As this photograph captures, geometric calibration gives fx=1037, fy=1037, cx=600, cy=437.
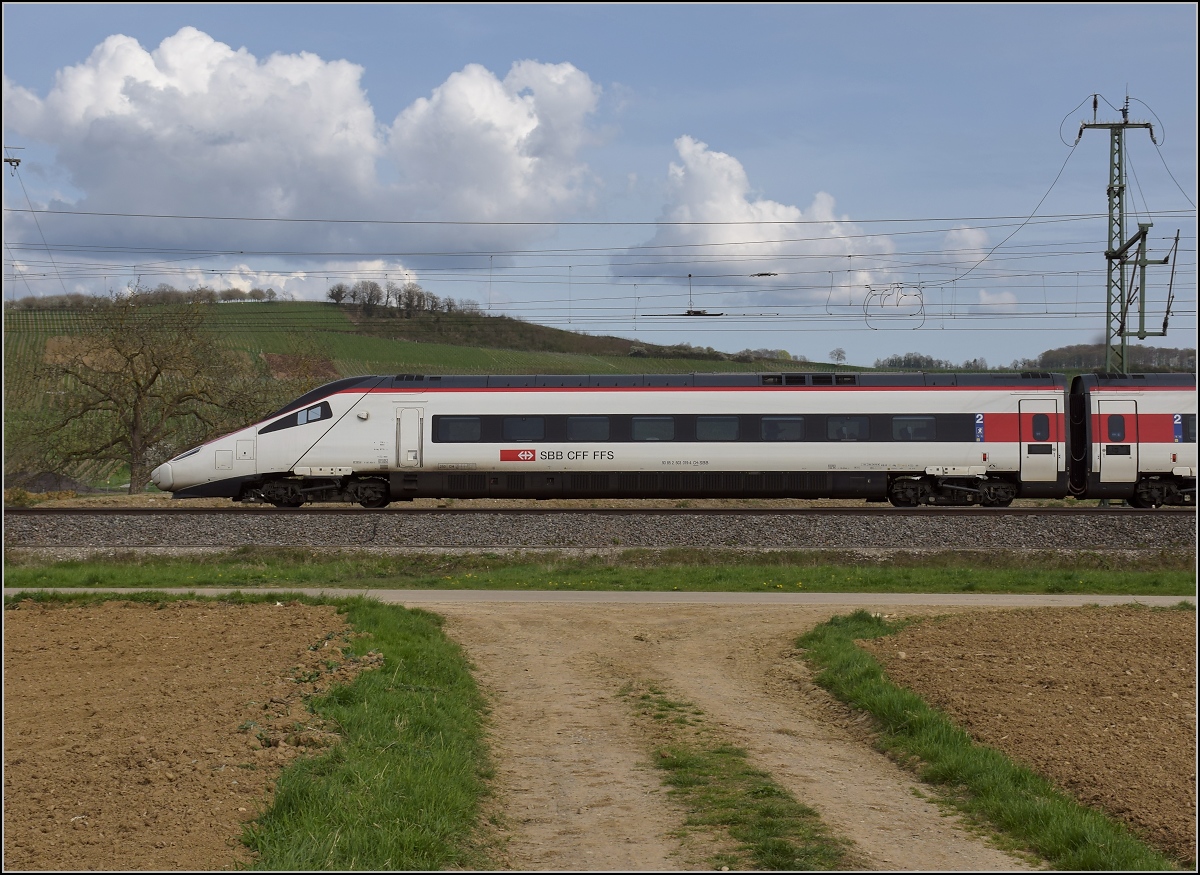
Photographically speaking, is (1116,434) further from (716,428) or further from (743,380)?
(716,428)

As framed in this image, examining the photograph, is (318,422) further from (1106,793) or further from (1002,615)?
(1106,793)

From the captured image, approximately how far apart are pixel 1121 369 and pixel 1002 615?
18740 millimetres

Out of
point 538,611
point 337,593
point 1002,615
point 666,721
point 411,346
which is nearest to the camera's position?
point 666,721

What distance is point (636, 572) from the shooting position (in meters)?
21.9

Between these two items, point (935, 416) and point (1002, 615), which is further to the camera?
point (935, 416)

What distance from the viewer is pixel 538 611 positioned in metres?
17.8

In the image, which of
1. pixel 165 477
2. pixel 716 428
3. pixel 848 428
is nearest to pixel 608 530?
pixel 716 428

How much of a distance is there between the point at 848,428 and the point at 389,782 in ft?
70.9

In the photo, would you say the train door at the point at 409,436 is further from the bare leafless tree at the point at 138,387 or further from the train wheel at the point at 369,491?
the bare leafless tree at the point at 138,387

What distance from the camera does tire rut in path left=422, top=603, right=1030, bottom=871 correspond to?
24.6ft

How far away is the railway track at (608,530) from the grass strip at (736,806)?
1307 cm

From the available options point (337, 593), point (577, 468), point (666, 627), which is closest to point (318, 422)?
point (577, 468)

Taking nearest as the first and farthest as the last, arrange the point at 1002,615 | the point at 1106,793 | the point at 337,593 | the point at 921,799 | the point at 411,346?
the point at 1106,793
the point at 921,799
the point at 1002,615
the point at 337,593
the point at 411,346

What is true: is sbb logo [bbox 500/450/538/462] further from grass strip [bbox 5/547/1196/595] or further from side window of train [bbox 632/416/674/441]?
grass strip [bbox 5/547/1196/595]
